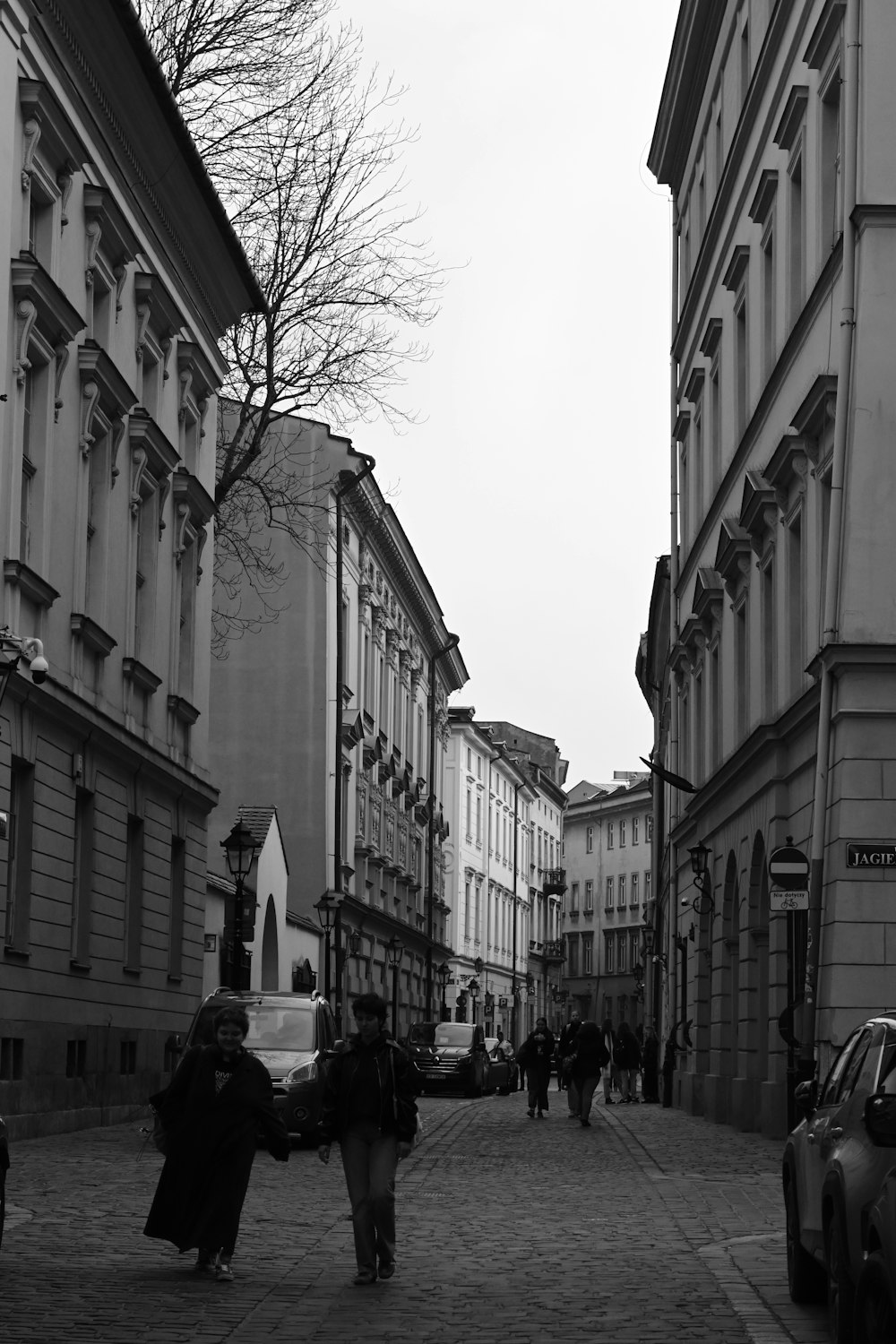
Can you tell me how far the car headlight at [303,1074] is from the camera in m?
22.8

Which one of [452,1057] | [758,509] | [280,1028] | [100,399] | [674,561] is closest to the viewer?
[280,1028]

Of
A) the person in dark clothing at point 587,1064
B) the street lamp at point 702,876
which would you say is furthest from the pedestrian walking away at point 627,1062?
the person in dark clothing at point 587,1064

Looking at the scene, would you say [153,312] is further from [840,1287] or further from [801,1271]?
[840,1287]

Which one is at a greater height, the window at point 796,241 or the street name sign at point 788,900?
the window at point 796,241

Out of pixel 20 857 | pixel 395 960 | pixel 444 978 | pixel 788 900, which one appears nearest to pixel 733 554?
pixel 788 900

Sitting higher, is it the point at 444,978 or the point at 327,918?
the point at 327,918

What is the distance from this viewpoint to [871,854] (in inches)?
786

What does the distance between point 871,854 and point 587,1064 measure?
39.7ft

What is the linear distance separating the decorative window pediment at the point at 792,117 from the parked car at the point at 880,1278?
19.8 m

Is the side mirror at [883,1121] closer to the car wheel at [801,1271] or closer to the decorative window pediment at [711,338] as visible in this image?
the car wheel at [801,1271]

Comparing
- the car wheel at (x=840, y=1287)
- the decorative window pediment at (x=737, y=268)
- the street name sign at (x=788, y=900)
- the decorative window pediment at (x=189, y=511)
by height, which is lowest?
the car wheel at (x=840, y=1287)

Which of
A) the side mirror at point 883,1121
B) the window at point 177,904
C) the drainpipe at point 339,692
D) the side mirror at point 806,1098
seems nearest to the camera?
the side mirror at point 883,1121

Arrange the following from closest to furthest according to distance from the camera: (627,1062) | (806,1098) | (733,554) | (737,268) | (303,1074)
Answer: (806,1098), (303,1074), (733,554), (737,268), (627,1062)

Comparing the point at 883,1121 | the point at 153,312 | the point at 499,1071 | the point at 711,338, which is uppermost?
the point at 711,338
